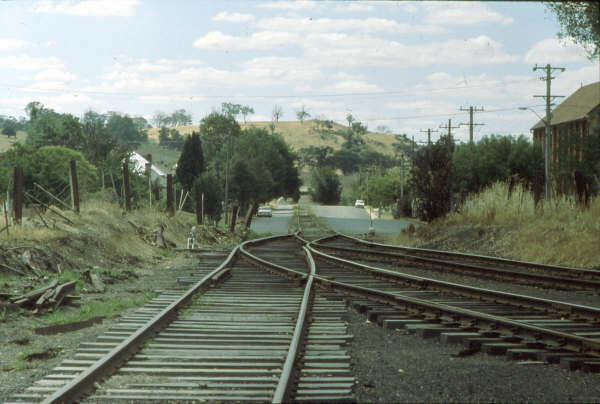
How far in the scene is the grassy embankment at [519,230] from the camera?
17.3m

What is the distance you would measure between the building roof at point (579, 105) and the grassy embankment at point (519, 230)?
5348 cm

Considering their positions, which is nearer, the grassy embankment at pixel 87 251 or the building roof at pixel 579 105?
the grassy embankment at pixel 87 251

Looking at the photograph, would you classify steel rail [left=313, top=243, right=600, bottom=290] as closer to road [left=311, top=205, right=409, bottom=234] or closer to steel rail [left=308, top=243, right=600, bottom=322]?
steel rail [left=308, top=243, right=600, bottom=322]

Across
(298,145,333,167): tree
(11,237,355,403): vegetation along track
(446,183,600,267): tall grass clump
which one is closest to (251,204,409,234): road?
(446,183,600,267): tall grass clump

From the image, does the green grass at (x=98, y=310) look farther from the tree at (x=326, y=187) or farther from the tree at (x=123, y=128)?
the tree at (x=123, y=128)

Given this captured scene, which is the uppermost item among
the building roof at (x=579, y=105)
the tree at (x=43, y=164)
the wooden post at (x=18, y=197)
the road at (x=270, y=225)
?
the building roof at (x=579, y=105)

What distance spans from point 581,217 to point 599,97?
64.9 m

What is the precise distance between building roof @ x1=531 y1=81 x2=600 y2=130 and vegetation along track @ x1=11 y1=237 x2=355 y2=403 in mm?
71530

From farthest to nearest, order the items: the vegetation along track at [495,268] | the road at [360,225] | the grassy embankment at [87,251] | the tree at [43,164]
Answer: the tree at [43,164] < the road at [360,225] < the vegetation along track at [495,268] < the grassy embankment at [87,251]

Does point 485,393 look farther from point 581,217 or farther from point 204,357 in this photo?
point 581,217

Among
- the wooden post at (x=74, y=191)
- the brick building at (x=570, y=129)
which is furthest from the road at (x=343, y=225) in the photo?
the wooden post at (x=74, y=191)

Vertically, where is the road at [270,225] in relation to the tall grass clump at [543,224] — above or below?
below

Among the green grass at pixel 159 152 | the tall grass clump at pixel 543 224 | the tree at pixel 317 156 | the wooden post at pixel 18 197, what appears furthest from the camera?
the tree at pixel 317 156

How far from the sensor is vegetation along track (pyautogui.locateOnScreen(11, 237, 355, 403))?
503 cm
